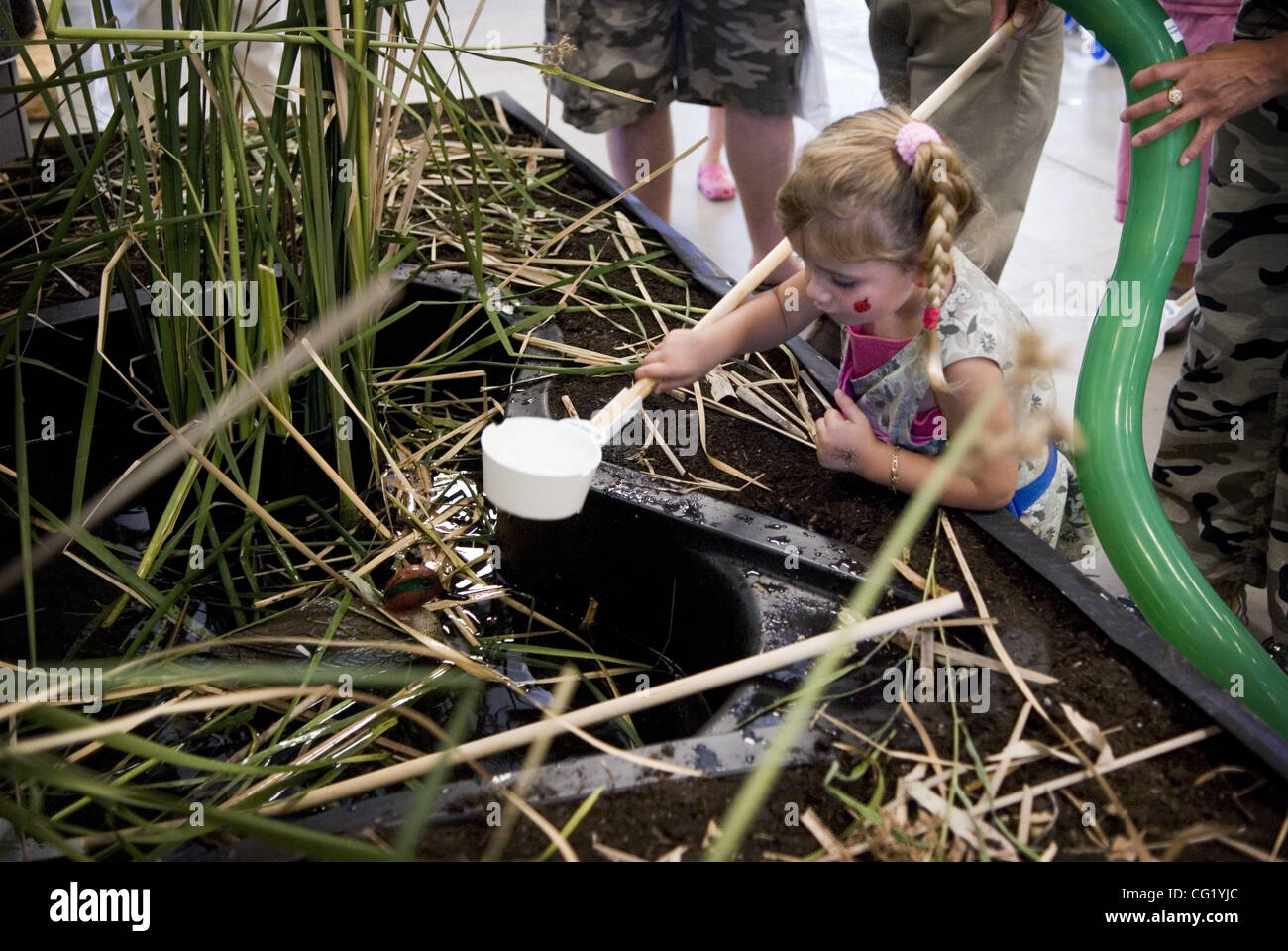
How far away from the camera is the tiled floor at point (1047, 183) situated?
240cm

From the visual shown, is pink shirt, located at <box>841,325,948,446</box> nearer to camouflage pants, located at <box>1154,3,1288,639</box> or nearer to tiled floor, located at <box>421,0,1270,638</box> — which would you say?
camouflage pants, located at <box>1154,3,1288,639</box>

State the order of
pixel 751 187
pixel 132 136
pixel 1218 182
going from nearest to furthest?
pixel 132 136, pixel 1218 182, pixel 751 187

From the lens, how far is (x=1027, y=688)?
0.93 m

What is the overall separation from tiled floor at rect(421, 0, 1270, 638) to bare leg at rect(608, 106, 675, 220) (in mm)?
335

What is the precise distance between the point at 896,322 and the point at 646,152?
1.14 metres

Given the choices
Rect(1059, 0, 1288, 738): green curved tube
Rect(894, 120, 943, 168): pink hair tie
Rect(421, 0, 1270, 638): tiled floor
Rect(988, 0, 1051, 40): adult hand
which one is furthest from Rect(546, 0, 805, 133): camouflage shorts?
Rect(894, 120, 943, 168): pink hair tie

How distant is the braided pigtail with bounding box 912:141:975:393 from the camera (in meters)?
1.05

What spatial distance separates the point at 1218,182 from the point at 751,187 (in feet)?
3.20

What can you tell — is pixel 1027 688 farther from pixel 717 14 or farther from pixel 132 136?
pixel 717 14

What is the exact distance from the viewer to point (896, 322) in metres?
1.25

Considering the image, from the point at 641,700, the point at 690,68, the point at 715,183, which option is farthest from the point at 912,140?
the point at 715,183

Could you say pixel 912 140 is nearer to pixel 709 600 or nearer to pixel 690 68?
pixel 709 600

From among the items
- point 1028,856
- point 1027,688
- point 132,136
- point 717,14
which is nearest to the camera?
point 1028,856

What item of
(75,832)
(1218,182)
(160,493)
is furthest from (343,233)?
(1218,182)
